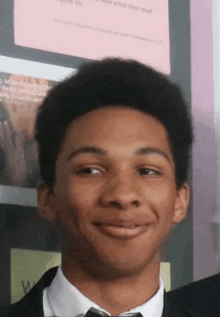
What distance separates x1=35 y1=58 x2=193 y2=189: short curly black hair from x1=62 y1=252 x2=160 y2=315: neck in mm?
165

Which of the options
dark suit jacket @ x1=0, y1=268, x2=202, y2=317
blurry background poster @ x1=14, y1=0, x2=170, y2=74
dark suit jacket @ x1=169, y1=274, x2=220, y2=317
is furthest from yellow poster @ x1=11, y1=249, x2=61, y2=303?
blurry background poster @ x1=14, y1=0, x2=170, y2=74

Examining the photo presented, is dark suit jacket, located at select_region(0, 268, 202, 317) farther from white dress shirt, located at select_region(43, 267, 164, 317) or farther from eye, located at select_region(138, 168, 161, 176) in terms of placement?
eye, located at select_region(138, 168, 161, 176)

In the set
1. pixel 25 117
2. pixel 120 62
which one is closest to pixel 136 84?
pixel 120 62

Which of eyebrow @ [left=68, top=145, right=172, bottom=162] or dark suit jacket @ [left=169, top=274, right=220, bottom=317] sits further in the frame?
dark suit jacket @ [left=169, top=274, right=220, bottom=317]

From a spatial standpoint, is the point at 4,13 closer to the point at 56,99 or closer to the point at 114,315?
the point at 56,99

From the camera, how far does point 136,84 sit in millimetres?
1128

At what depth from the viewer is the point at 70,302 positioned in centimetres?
107

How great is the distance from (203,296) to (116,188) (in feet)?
1.07

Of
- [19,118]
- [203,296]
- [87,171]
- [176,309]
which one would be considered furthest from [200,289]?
[19,118]

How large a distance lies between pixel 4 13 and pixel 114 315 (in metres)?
0.59

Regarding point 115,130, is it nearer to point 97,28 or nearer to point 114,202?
point 114,202

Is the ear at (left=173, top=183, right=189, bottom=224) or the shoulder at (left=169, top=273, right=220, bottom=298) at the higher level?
the ear at (left=173, top=183, right=189, bottom=224)

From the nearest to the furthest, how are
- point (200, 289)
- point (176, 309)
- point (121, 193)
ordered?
point (121, 193), point (176, 309), point (200, 289)

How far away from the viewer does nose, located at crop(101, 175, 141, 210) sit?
1013 millimetres
